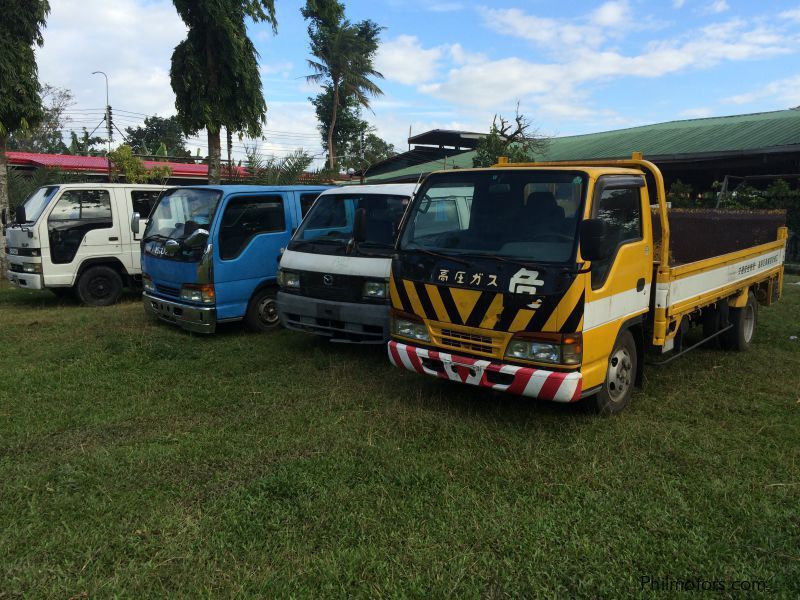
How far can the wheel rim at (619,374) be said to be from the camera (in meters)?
4.56

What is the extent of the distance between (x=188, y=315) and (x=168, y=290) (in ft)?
1.91

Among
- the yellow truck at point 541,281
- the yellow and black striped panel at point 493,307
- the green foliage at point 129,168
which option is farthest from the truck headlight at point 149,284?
the green foliage at point 129,168

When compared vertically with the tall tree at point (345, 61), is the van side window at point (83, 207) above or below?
below

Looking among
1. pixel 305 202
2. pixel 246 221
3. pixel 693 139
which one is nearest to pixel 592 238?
pixel 246 221

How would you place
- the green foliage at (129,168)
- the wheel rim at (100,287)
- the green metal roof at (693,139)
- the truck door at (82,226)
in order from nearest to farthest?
1. the truck door at (82,226)
2. the wheel rim at (100,287)
3. the green metal roof at (693,139)
4. the green foliage at (129,168)

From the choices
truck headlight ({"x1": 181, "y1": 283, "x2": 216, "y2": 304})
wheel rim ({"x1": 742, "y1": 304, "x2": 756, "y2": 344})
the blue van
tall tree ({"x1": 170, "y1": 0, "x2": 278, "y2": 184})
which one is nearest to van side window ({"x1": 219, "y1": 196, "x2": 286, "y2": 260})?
the blue van

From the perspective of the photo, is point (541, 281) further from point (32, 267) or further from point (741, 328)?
point (32, 267)

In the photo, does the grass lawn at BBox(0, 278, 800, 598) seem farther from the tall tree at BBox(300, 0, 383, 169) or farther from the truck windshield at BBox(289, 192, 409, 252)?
the tall tree at BBox(300, 0, 383, 169)

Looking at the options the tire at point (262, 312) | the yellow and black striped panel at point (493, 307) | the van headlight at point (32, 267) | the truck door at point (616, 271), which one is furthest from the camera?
the van headlight at point (32, 267)

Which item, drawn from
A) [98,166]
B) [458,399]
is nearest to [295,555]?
[458,399]

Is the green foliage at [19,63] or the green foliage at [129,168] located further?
the green foliage at [129,168]

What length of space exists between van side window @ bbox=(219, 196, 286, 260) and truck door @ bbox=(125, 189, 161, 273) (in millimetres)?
3068

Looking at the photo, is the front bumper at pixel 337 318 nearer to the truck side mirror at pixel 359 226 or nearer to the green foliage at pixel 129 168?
the truck side mirror at pixel 359 226

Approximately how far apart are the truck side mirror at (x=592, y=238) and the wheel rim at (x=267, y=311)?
4.47 m
